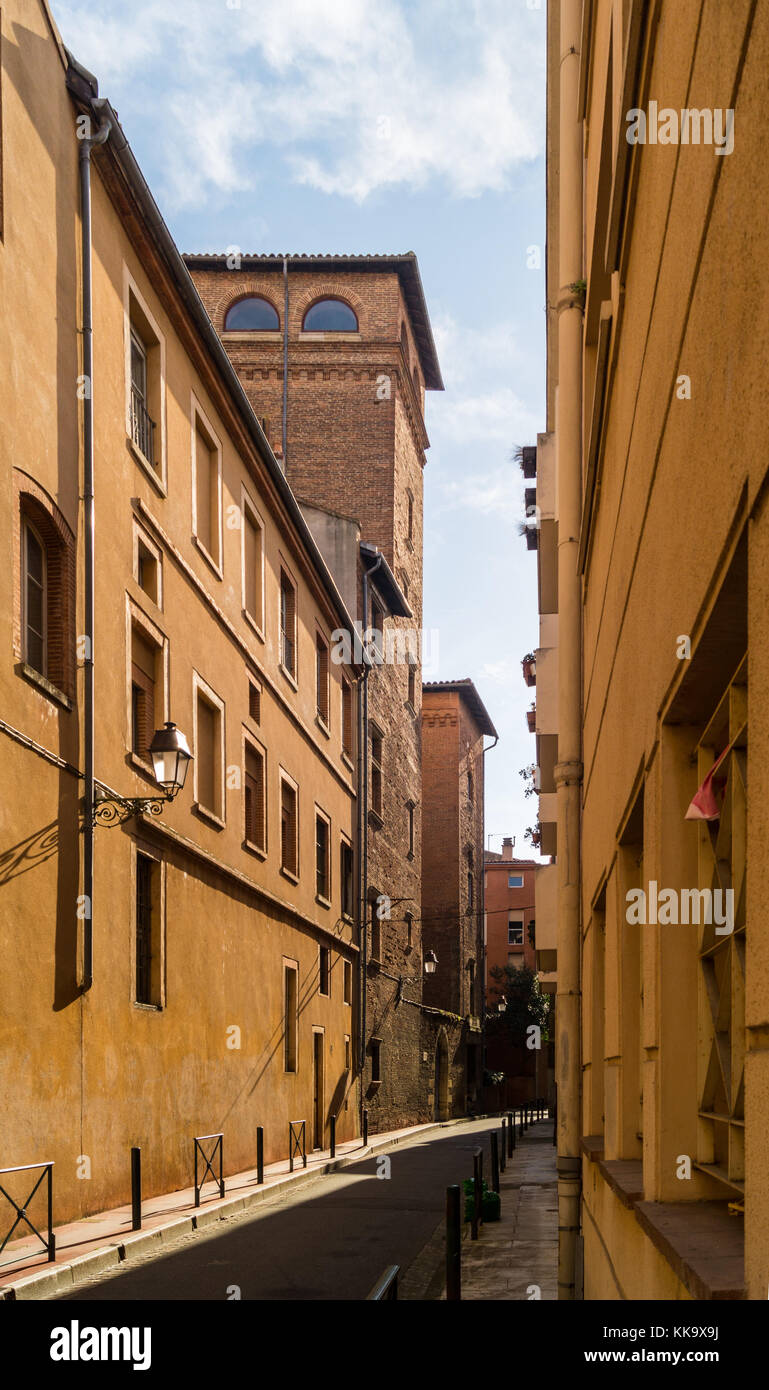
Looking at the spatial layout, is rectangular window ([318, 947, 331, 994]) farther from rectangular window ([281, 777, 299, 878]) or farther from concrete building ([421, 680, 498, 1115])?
concrete building ([421, 680, 498, 1115])

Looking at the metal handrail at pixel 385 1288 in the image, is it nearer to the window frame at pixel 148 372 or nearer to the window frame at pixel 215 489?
the window frame at pixel 148 372

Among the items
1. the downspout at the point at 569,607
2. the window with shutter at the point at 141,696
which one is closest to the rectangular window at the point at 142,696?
the window with shutter at the point at 141,696

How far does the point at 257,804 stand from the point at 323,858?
21.2 ft

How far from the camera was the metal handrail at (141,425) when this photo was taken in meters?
16.9

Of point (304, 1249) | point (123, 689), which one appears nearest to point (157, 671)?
point (123, 689)

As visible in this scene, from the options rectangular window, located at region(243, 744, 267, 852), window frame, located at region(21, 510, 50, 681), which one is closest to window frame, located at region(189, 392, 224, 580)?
rectangular window, located at region(243, 744, 267, 852)

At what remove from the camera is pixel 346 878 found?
104 feet

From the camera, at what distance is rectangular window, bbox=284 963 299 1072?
24.1m

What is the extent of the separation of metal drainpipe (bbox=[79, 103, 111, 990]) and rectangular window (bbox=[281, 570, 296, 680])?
1134cm

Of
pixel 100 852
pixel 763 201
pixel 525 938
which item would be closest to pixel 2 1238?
pixel 100 852

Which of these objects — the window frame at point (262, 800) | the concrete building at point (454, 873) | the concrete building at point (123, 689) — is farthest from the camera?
the concrete building at point (454, 873)

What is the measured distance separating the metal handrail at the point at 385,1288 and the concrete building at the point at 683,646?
0.76 m

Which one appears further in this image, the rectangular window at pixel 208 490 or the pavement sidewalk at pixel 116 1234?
the rectangular window at pixel 208 490

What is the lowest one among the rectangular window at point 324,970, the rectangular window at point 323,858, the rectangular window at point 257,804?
the rectangular window at point 324,970
